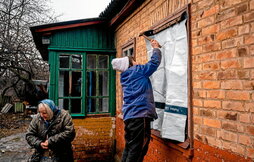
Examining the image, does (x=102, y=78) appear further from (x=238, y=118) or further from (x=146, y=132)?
(x=238, y=118)

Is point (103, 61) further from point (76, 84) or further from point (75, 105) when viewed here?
point (75, 105)

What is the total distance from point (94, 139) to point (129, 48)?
2.84 metres

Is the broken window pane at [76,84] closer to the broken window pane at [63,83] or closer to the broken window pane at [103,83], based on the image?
the broken window pane at [63,83]

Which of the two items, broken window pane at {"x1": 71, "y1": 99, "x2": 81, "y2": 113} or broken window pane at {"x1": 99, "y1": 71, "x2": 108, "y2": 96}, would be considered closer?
broken window pane at {"x1": 71, "y1": 99, "x2": 81, "y2": 113}

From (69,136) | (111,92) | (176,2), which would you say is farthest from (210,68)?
(111,92)

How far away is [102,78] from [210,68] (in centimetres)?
422

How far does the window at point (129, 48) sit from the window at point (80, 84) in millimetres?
961

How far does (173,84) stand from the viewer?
8.87 ft

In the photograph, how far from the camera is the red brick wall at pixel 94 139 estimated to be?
18.6 feet

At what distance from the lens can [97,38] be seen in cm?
583

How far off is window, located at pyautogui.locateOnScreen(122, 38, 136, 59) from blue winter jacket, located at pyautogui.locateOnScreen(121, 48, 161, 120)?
5.23ft

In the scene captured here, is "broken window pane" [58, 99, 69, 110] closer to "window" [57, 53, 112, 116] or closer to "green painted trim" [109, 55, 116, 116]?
"window" [57, 53, 112, 116]

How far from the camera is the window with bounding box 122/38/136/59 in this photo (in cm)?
435

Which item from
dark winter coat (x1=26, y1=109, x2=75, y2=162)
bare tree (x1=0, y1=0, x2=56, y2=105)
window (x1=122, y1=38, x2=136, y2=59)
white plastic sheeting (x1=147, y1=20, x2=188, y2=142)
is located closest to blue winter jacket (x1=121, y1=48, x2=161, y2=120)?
white plastic sheeting (x1=147, y1=20, x2=188, y2=142)
